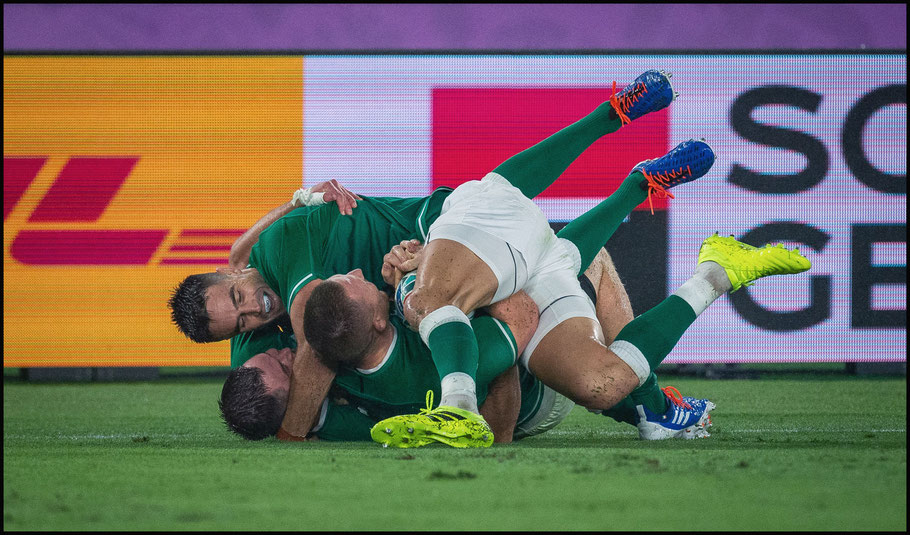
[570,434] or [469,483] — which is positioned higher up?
[469,483]

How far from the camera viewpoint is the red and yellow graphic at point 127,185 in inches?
218

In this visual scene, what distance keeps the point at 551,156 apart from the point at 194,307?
4.16 ft

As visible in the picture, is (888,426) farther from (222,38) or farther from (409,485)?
(222,38)

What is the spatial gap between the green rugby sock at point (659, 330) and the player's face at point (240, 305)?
108cm

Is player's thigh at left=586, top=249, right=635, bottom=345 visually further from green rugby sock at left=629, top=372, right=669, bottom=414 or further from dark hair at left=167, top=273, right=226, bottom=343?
dark hair at left=167, top=273, right=226, bottom=343

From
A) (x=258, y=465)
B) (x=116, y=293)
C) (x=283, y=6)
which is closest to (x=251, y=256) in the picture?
(x=258, y=465)

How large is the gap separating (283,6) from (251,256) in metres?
4.54

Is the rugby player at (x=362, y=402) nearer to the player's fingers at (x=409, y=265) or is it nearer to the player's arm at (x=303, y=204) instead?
the player's fingers at (x=409, y=265)

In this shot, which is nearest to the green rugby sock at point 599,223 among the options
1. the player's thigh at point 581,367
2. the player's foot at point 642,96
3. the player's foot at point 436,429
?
A: the player's foot at point 642,96

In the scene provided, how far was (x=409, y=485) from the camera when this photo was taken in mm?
1713

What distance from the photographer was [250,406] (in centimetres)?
266

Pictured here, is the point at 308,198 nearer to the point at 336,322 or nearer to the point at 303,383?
the point at 303,383

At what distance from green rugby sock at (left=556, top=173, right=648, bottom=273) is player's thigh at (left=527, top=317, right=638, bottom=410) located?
0.44 metres

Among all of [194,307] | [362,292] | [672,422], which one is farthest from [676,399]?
[194,307]
